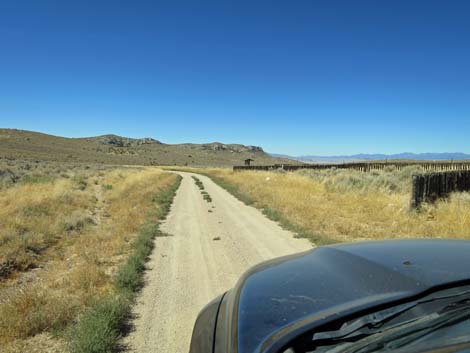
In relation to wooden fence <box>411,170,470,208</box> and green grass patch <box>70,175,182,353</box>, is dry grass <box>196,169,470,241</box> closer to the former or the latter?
wooden fence <box>411,170,470,208</box>

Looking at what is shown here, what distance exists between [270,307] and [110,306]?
132 inches

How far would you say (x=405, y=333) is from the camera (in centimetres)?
150

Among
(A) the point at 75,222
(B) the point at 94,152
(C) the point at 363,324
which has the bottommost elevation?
(A) the point at 75,222

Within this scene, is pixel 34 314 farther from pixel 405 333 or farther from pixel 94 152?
pixel 94 152

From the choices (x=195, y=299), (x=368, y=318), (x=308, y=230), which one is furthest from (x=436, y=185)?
(x=368, y=318)

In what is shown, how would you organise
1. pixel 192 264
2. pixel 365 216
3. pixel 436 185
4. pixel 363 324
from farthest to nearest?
pixel 436 185 → pixel 365 216 → pixel 192 264 → pixel 363 324

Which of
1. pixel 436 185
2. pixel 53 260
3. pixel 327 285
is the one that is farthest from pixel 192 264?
pixel 436 185

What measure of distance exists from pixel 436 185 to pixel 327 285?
→ 38.3 ft

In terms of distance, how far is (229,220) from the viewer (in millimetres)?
11383

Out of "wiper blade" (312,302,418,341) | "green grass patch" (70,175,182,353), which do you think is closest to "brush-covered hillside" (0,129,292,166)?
"green grass patch" (70,175,182,353)

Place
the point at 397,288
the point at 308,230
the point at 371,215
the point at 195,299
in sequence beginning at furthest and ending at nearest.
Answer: the point at 371,215 → the point at 308,230 → the point at 195,299 → the point at 397,288

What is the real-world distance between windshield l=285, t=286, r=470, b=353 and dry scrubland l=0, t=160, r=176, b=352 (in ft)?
11.3

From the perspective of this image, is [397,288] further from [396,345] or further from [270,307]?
[270,307]

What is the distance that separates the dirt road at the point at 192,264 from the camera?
4.09m
